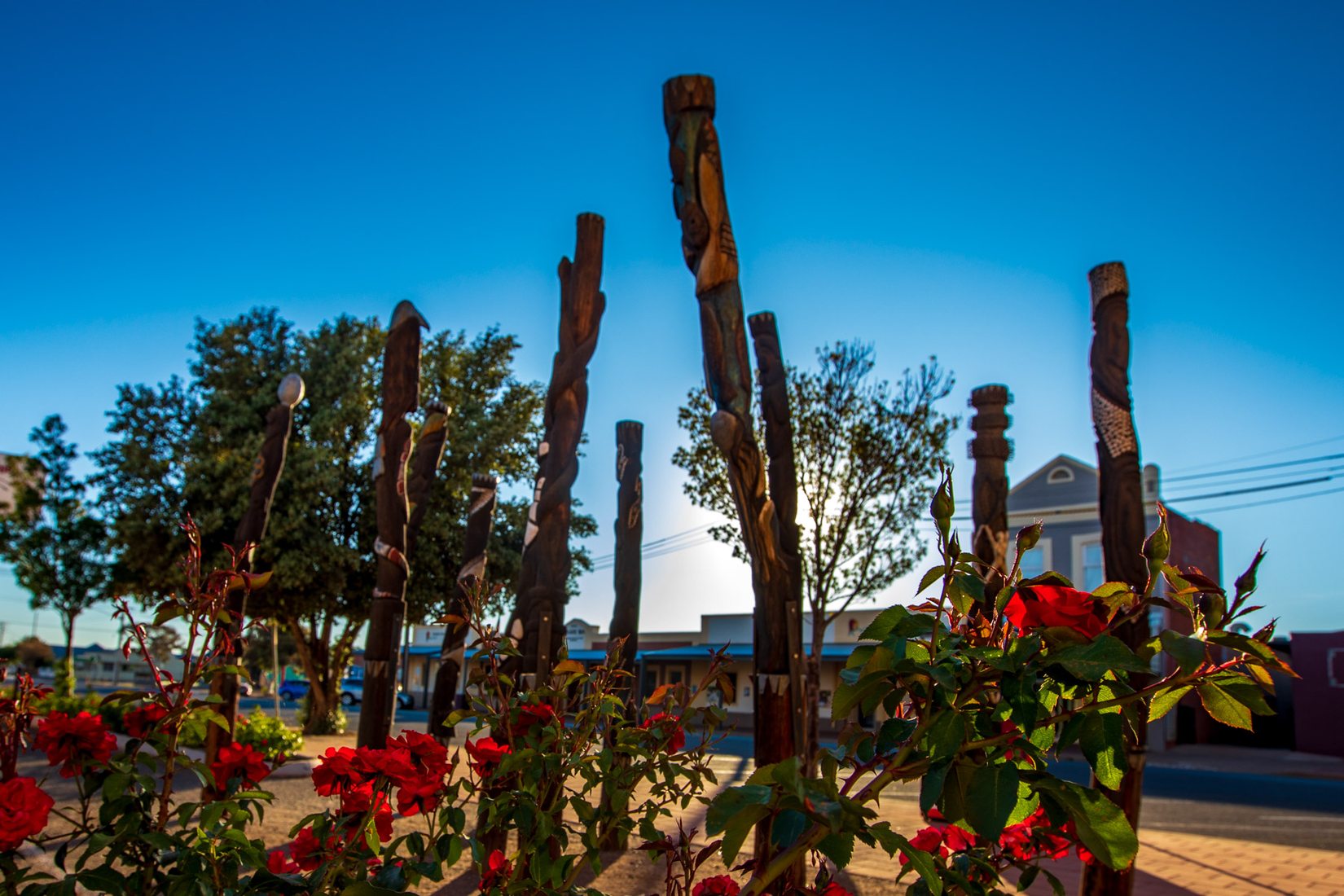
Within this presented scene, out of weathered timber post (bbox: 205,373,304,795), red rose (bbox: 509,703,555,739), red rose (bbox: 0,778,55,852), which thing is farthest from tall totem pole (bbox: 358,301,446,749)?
red rose (bbox: 509,703,555,739)

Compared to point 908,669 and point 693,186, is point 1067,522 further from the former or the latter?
point 908,669

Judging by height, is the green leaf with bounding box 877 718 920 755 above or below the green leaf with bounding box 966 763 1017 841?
above

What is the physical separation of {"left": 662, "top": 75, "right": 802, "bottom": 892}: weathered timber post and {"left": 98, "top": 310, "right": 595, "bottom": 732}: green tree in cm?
1086

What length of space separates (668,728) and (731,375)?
131 inches

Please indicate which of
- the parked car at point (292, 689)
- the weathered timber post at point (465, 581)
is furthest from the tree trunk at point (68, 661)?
the parked car at point (292, 689)

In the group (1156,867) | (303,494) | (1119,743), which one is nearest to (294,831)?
(1119,743)

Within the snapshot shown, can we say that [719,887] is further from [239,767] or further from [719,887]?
[239,767]

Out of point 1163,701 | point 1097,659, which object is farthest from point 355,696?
point 1097,659

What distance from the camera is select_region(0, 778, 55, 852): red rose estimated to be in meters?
2.25

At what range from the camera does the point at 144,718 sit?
2.64 m

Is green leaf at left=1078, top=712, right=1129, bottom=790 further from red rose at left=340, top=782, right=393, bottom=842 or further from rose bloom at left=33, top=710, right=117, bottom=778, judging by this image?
rose bloom at left=33, top=710, right=117, bottom=778

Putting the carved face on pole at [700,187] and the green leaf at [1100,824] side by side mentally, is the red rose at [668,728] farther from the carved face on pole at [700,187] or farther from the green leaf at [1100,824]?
the carved face on pole at [700,187]

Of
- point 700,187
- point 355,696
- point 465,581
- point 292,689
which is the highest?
point 700,187

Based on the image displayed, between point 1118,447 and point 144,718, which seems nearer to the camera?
point 144,718
